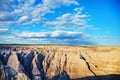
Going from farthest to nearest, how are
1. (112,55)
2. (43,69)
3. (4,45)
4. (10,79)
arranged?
(43,69) → (4,45) → (112,55) → (10,79)

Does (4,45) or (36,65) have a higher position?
(4,45)

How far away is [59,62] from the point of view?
5.81 metres

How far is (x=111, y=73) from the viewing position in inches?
190

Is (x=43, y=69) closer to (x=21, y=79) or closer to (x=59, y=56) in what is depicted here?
(x=59, y=56)

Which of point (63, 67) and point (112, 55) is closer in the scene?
point (112, 55)

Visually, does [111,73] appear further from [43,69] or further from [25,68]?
[25,68]

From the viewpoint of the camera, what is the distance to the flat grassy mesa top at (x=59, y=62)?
Answer: 16.2 feet

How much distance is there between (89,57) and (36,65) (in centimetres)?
125

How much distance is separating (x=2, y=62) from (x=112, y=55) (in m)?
2.43

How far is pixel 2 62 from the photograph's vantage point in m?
5.60

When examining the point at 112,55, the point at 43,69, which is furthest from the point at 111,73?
the point at 43,69

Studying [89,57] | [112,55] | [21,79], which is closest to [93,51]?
[89,57]

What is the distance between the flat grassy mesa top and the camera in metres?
4.95

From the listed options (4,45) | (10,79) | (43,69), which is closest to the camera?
(10,79)
